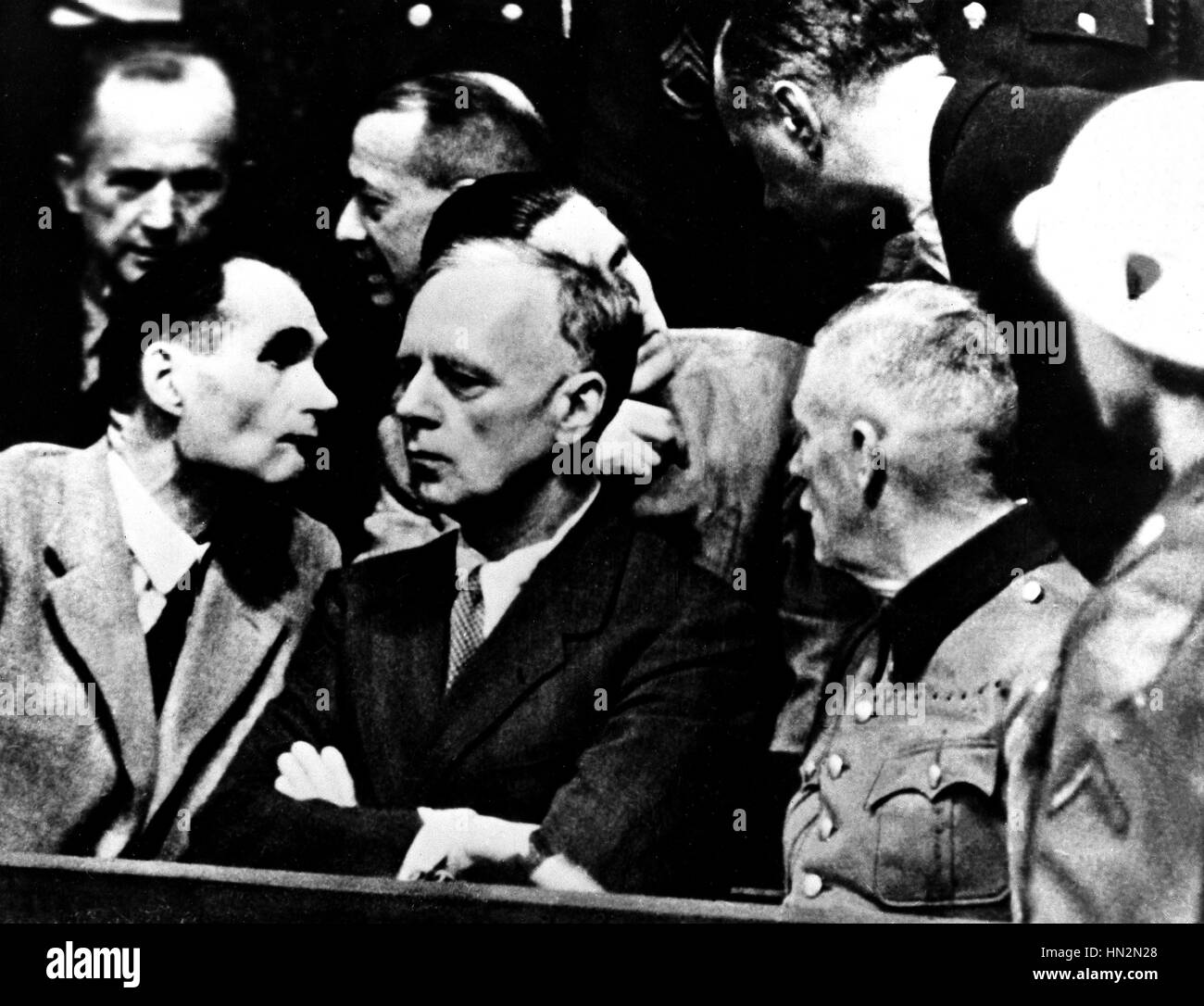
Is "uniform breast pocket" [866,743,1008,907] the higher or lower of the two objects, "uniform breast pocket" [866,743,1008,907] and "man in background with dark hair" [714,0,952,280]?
the lower

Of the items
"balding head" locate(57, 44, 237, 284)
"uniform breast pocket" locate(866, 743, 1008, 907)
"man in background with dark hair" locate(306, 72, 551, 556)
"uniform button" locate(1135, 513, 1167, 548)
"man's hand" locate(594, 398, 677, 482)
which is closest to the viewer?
"uniform breast pocket" locate(866, 743, 1008, 907)

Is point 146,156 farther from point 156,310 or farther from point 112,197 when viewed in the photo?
point 156,310

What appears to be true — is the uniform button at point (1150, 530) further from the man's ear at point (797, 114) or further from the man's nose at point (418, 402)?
the man's nose at point (418, 402)

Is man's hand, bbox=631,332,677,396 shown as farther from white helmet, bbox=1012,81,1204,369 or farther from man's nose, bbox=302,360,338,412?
white helmet, bbox=1012,81,1204,369

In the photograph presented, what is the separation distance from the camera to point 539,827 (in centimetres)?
521

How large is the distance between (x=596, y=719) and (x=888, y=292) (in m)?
1.70

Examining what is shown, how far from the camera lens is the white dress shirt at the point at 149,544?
5.62 meters

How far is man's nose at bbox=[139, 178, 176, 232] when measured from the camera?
5727mm

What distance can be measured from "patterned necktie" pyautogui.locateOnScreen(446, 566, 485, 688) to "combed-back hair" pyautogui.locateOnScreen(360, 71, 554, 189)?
54.8 inches

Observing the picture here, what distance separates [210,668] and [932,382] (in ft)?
8.50

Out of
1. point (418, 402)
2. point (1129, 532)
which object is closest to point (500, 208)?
point (418, 402)

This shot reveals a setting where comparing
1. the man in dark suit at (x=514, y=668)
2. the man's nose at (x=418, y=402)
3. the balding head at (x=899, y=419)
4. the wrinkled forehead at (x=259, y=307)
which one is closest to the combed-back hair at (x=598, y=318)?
the man in dark suit at (x=514, y=668)

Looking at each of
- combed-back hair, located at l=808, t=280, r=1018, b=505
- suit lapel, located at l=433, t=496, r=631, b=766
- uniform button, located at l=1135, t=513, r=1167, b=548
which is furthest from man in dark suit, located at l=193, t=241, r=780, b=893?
uniform button, located at l=1135, t=513, r=1167, b=548
